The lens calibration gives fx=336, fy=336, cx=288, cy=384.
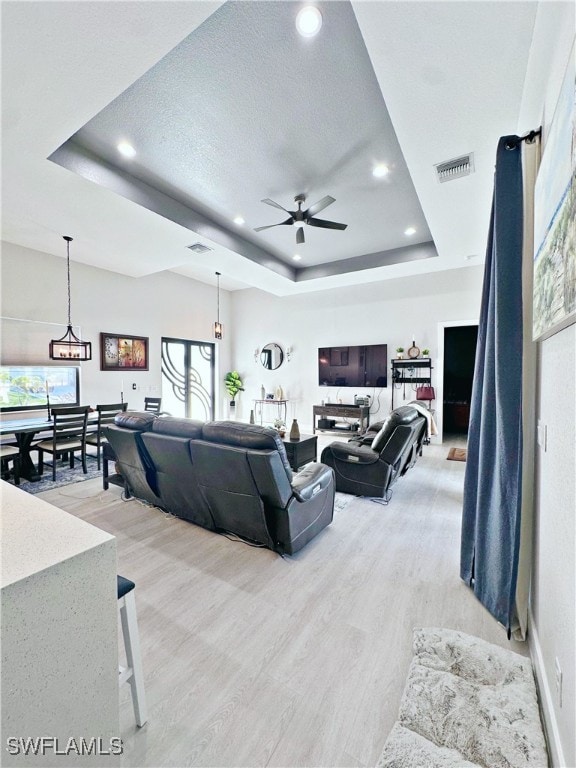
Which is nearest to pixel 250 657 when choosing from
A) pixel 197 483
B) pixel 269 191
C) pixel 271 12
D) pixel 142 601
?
pixel 142 601

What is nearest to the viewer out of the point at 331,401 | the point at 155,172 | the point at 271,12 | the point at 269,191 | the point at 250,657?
the point at 250,657

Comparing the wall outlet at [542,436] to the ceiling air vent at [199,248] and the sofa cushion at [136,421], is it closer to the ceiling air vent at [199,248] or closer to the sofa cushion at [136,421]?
the sofa cushion at [136,421]

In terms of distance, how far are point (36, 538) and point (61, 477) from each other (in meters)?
4.28

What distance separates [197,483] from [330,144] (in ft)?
10.9

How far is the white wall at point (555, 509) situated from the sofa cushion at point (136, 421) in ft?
9.46

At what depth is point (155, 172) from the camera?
3.70 meters

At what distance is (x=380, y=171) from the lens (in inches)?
143

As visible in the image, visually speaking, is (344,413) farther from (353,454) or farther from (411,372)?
(353,454)

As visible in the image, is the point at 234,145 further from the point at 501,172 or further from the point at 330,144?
the point at 501,172

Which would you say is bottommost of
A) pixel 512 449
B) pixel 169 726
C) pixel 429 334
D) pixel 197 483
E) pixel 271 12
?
pixel 169 726

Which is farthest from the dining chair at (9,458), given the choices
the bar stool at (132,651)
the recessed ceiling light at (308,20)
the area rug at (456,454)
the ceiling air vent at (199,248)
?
the area rug at (456,454)

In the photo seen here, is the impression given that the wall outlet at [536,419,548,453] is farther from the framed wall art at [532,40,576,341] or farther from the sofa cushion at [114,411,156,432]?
the sofa cushion at [114,411,156,432]

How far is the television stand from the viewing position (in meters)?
6.88

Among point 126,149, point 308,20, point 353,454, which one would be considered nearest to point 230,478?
point 353,454
